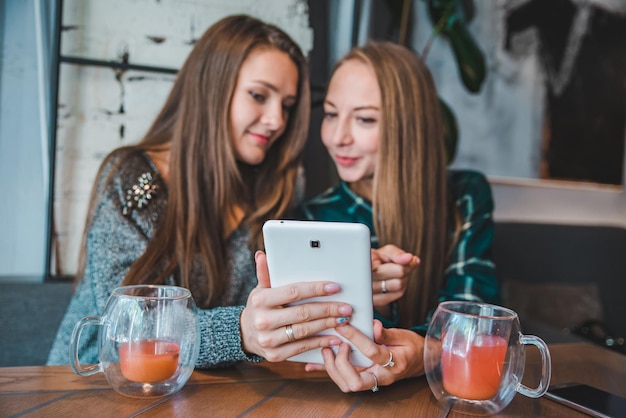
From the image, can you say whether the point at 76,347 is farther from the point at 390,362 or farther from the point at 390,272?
the point at 390,272

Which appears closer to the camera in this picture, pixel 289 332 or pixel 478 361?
pixel 478 361

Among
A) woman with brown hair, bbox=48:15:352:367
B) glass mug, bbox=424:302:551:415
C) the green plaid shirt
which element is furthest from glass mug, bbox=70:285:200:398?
the green plaid shirt

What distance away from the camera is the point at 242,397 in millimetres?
875

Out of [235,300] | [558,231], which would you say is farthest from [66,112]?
[558,231]

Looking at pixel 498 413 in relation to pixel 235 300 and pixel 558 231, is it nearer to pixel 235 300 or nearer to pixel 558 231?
pixel 235 300

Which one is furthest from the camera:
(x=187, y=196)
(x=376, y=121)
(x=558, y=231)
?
(x=558, y=231)

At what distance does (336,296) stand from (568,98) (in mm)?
2231

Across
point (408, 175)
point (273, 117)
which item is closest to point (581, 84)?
point (408, 175)

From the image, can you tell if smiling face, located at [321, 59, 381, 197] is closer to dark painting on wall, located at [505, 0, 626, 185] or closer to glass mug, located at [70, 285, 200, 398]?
glass mug, located at [70, 285, 200, 398]

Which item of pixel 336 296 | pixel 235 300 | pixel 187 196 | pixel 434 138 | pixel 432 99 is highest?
pixel 432 99

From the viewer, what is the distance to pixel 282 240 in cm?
89

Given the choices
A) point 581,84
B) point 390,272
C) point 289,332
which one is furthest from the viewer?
point 581,84

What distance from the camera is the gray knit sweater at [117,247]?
136 centimetres

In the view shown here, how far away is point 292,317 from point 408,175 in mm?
806
